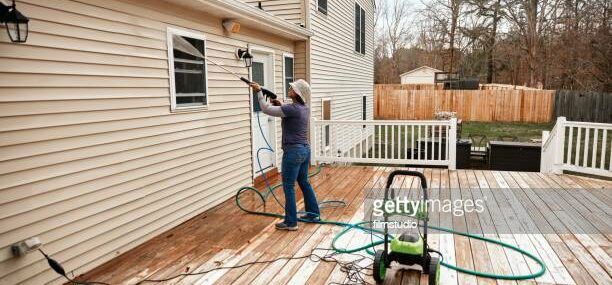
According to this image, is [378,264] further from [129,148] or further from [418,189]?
[418,189]

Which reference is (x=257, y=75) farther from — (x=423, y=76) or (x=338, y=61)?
(x=423, y=76)

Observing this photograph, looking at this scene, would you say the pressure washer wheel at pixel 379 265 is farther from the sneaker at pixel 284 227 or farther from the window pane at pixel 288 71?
the window pane at pixel 288 71

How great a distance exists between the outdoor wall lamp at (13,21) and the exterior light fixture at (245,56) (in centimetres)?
320

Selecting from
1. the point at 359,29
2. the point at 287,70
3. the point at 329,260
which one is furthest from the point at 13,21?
the point at 359,29

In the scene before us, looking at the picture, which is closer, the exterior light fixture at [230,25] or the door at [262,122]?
the exterior light fixture at [230,25]

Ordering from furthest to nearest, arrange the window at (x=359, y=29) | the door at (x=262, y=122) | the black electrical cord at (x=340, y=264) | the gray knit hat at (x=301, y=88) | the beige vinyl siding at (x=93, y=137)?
the window at (x=359, y=29) < the door at (x=262, y=122) < the gray knit hat at (x=301, y=88) < the black electrical cord at (x=340, y=264) < the beige vinyl siding at (x=93, y=137)

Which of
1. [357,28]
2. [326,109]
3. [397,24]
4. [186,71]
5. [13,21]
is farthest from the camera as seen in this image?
[397,24]

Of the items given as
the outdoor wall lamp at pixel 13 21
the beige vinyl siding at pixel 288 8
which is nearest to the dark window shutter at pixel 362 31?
the beige vinyl siding at pixel 288 8

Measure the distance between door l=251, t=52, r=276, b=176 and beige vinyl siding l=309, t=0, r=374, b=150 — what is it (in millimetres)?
1357

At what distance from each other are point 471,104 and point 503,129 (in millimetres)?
3747

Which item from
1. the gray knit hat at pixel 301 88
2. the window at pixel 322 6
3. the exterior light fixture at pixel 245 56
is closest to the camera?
the gray knit hat at pixel 301 88

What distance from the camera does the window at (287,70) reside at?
755cm

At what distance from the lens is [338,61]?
10.3 metres

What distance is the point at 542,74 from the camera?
77.3 ft
